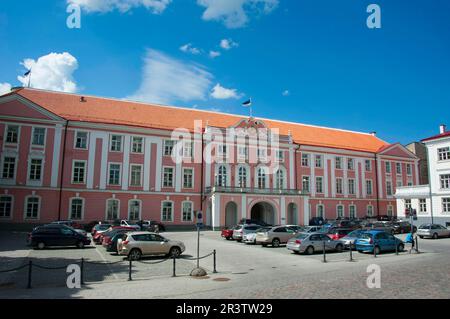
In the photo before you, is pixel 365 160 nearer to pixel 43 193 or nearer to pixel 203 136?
pixel 203 136

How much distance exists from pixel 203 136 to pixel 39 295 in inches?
1435

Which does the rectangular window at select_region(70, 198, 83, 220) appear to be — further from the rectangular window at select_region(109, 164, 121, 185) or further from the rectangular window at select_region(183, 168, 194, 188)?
the rectangular window at select_region(183, 168, 194, 188)

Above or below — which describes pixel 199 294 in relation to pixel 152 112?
below

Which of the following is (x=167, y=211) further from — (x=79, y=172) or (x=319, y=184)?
(x=319, y=184)

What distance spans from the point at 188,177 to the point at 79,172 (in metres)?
12.6

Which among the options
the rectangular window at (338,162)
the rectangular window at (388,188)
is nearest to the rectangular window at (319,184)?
the rectangular window at (338,162)

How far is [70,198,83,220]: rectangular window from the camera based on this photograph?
39906 mm

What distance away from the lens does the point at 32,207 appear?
38.2 m

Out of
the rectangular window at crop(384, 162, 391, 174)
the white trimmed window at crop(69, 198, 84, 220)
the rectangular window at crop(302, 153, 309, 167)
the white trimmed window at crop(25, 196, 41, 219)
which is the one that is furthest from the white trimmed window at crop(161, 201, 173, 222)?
the rectangular window at crop(384, 162, 391, 174)

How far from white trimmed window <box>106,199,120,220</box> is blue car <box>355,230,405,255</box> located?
2759 cm

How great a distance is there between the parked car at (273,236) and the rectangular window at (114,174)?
2168cm

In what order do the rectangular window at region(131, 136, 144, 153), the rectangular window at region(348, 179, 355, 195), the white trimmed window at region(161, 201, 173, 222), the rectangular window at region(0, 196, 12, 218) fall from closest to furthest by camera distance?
1. the rectangular window at region(0, 196, 12, 218)
2. the rectangular window at region(131, 136, 144, 153)
3. the white trimmed window at region(161, 201, 173, 222)
4. the rectangular window at region(348, 179, 355, 195)

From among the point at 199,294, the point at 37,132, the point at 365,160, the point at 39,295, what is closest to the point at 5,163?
the point at 37,132

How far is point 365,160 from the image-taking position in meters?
58.1
